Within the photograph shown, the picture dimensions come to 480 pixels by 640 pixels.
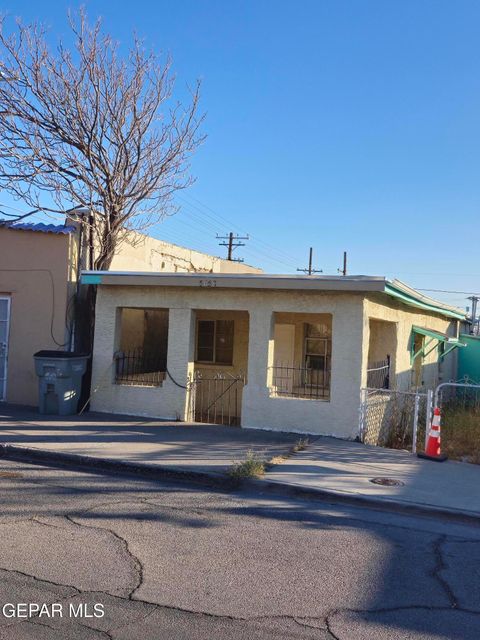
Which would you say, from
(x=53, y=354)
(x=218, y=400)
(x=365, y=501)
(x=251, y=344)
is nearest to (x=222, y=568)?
(x=365, y=501)

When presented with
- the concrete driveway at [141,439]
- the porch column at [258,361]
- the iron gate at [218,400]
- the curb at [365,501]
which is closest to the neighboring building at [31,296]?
the concrete driveway at [141,439]

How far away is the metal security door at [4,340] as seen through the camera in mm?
13797

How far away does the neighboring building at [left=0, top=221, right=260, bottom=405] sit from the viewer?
13.4 m

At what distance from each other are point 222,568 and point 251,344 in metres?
7.19

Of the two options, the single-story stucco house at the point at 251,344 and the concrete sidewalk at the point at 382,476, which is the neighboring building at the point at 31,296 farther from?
the concrete sidewalk at the point at 382,476

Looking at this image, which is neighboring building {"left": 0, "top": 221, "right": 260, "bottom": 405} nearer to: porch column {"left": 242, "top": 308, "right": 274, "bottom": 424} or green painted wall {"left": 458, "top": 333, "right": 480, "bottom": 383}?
porch column {"left": 242, "top": 308, "right": 274, "bottom": 424}

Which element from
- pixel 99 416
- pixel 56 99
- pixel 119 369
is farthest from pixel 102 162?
pixel 99 416

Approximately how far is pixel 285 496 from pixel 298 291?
16.0 feet

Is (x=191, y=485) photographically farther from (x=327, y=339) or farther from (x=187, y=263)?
(x=187, y=263)

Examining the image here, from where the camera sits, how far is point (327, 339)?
15.9 m

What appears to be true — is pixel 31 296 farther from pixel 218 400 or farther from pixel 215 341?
pixel 218 400

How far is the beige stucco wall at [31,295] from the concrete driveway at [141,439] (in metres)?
1.10

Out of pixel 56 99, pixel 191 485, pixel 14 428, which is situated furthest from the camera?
pixel 56 99

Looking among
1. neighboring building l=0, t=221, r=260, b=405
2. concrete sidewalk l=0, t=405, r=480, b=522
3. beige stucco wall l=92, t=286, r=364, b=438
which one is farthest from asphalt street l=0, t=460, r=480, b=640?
neighboring building l=0, t=221, r=260, b=405
